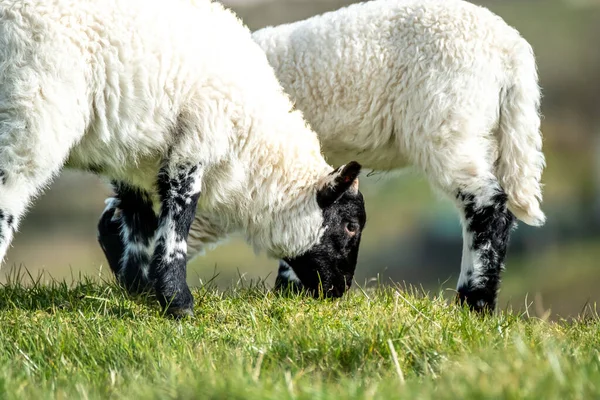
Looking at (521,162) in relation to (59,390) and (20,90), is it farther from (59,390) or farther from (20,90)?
(59,390)

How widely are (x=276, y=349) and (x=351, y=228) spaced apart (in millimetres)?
2295

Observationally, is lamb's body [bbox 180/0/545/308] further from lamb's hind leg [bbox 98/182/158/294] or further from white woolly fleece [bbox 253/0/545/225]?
lamb's hind leg [bbox 98/182/158/294]

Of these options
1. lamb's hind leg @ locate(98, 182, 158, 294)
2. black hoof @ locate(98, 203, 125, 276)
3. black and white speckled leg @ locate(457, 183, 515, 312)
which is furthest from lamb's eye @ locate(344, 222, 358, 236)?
black hoof @ locate(98, 203, 125, 276)

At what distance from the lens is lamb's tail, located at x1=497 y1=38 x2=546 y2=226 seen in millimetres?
6734

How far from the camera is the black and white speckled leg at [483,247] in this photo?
648 centimetres

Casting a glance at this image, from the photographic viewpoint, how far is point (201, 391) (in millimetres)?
2967

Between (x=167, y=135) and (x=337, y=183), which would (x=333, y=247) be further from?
(x=167, y=135)

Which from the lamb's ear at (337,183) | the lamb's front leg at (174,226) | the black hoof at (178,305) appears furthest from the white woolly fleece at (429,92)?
the black hoof at (178,305)

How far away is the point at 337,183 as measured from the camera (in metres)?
5.83

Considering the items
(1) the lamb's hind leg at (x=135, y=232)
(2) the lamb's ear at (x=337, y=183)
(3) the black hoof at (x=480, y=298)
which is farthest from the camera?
(3) the black hoof at (x=480, y=298)

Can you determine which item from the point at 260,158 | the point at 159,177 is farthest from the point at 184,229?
the point at 260,158

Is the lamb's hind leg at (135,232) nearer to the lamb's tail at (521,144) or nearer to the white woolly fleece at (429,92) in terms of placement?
the white woolly fleece at (429,92)

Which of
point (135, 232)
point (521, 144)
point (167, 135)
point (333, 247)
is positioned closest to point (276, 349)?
point (167, 135)

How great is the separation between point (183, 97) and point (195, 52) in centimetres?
30
